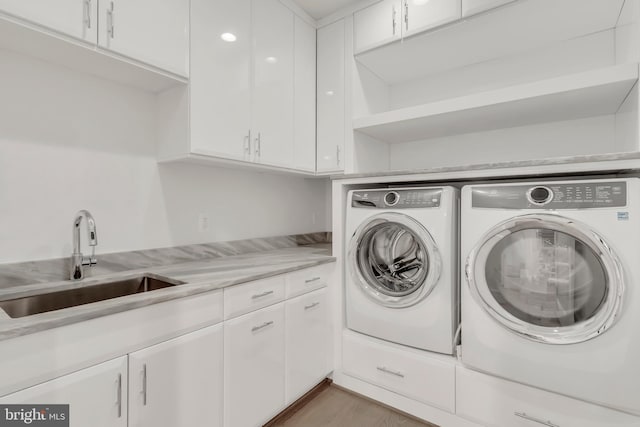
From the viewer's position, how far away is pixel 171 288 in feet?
4.20

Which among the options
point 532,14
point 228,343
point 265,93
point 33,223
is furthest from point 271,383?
point 532,14

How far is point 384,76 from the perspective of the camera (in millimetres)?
2535

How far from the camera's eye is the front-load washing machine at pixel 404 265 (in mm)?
1671

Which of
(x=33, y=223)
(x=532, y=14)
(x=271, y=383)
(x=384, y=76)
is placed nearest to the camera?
(x=33, y=223)

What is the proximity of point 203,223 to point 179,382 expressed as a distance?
3.48 feet

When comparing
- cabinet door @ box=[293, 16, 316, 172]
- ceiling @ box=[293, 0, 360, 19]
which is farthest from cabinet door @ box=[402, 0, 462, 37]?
cabinet door @ box=[293, 16, 316, 172]

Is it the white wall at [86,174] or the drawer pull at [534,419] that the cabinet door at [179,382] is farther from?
the drawer pull at [534,419]

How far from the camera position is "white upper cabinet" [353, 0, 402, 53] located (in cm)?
207

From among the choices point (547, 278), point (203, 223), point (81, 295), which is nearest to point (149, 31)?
point (203, 223)

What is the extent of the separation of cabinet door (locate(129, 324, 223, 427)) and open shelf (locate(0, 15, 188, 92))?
122cm

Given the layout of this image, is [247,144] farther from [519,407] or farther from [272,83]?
[519,407]

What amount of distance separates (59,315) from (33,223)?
72 centimetres

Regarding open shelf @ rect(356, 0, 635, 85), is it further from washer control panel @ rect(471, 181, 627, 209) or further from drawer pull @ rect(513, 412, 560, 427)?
drawer pull @ rect(513, 412, 560, 427)

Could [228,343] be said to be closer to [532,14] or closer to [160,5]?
[160,5]
